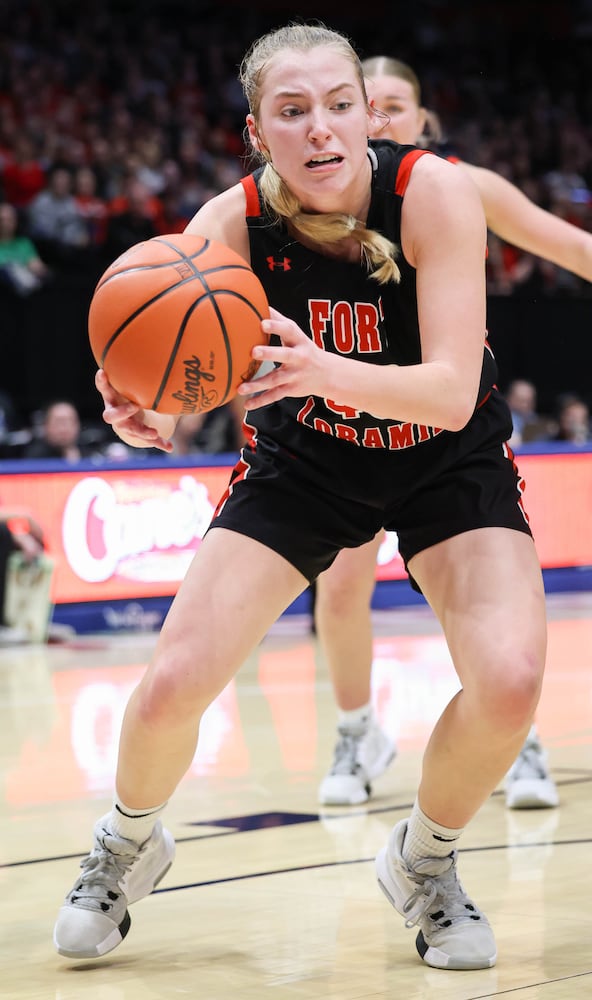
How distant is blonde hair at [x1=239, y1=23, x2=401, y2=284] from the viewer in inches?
111

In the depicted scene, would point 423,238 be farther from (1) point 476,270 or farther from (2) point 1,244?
(2) point 1,244

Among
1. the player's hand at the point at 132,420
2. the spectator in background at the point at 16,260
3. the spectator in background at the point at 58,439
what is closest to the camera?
the player's hand at the point at 132,420

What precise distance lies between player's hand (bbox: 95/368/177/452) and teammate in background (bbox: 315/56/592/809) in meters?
1.43

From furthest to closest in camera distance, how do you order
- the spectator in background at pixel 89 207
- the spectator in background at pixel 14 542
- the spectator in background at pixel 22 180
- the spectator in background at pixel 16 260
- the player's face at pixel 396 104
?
the spectator in background at pixel 22 180
the spectator in background at pixel 89 207
the spectator in background at pixel 16 260
the spectator in background at pixel 14 542
the player's face at pixel 396 104

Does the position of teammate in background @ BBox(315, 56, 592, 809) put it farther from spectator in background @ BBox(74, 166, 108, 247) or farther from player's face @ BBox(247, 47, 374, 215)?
spectator in background @ BBox(74, 166, 108, 247)

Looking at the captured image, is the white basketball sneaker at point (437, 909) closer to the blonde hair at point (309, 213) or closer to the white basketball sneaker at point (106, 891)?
the white basketball sneaker at point (106, 891)

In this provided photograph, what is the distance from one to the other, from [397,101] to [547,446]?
617cm

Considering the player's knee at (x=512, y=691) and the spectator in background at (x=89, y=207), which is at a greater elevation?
the player's knee at (x=512, y=691)

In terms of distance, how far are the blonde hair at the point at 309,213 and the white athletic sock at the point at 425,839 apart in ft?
3.59

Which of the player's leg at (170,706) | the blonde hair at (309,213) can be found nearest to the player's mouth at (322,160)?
the blonde hair at (309,213)

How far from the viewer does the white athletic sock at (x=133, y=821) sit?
2936 millimetres

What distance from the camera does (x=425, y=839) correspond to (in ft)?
9.73

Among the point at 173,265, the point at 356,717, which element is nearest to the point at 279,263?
the point at 173,265

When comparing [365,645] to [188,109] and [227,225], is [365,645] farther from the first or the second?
[188,109]
